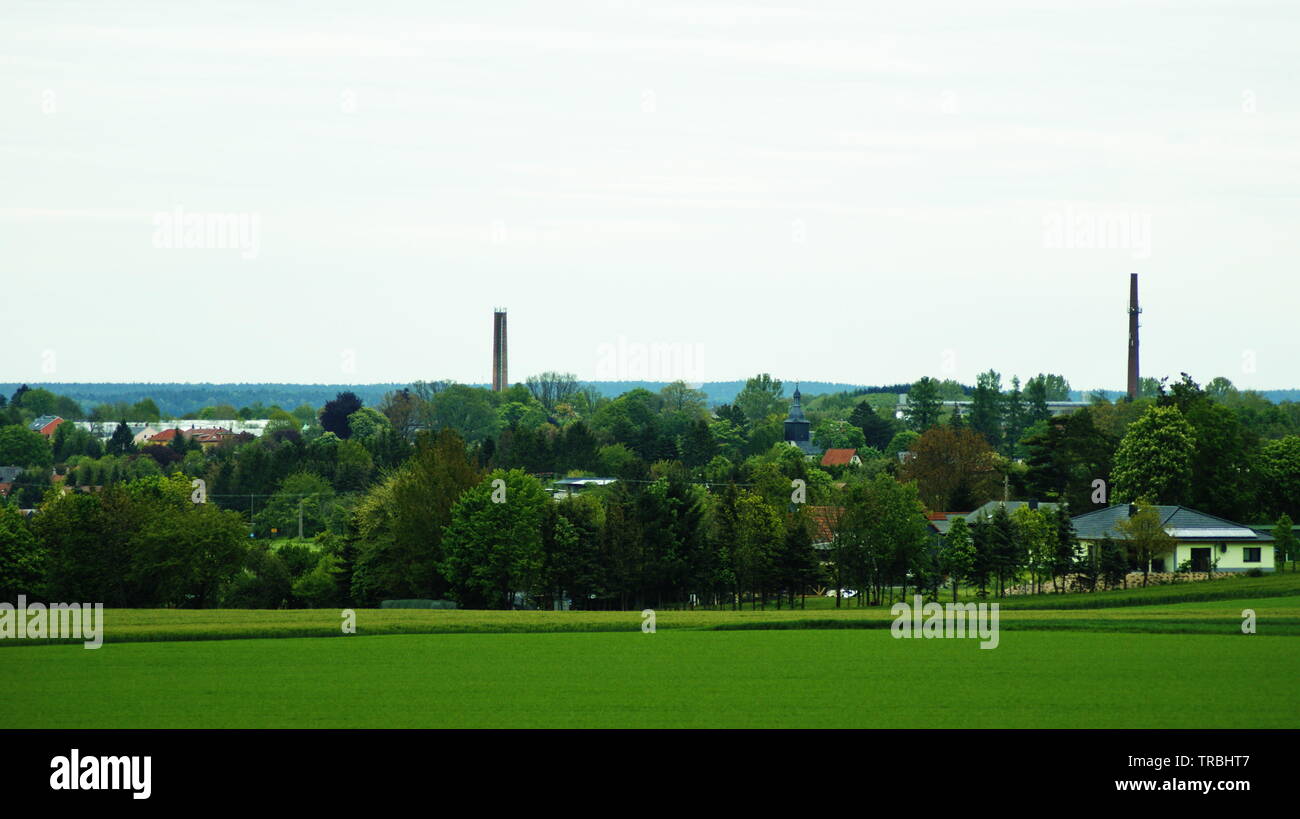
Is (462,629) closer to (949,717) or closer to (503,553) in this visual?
(503,553)

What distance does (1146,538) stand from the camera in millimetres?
84000

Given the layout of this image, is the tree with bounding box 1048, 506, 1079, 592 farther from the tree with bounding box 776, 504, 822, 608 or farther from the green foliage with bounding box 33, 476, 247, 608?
the green foliage with bounding box 33, 476, 247, 608

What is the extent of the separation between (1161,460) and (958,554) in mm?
24279

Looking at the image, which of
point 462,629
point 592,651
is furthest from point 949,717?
point 462,629

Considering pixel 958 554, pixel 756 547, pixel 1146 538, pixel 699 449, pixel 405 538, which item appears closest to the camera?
pixel 958 554

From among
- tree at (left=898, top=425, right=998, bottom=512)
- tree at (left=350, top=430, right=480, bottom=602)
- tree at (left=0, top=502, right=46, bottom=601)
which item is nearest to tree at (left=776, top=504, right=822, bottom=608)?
tree at (left=350, top=430, right=480, bottom=602)

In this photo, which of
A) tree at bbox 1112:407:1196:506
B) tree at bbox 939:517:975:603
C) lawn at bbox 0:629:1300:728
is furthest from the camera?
tree at bbox 1112:407:1196:506

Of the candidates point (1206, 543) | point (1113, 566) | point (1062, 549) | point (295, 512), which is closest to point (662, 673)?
point (1062, 549)

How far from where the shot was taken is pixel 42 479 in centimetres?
18050

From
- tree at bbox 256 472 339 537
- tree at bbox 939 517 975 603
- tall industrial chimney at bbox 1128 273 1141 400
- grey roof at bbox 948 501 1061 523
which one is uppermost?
tall industrial chimney at bbox 1128 273 1141 400

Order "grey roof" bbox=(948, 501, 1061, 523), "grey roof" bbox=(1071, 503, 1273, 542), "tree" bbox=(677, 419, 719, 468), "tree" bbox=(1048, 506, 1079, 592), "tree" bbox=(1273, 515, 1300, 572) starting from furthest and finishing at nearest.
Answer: "tree" bbox=(677, 419, 719, 468) < "grey roof" bbox=(948, 501, 1061, 523) < "grey roof" bbox=(1071, 503, 1273, 542) < "tree" bbox=(1273, 515, 1300, 572) < "tree" bbox=(1048, 506, 1079, 592)

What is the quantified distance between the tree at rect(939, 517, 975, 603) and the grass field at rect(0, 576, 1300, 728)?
1416cm

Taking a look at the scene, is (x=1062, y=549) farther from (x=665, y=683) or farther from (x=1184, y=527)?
(x=665, y=683)

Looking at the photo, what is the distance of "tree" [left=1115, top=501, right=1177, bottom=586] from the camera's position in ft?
276
